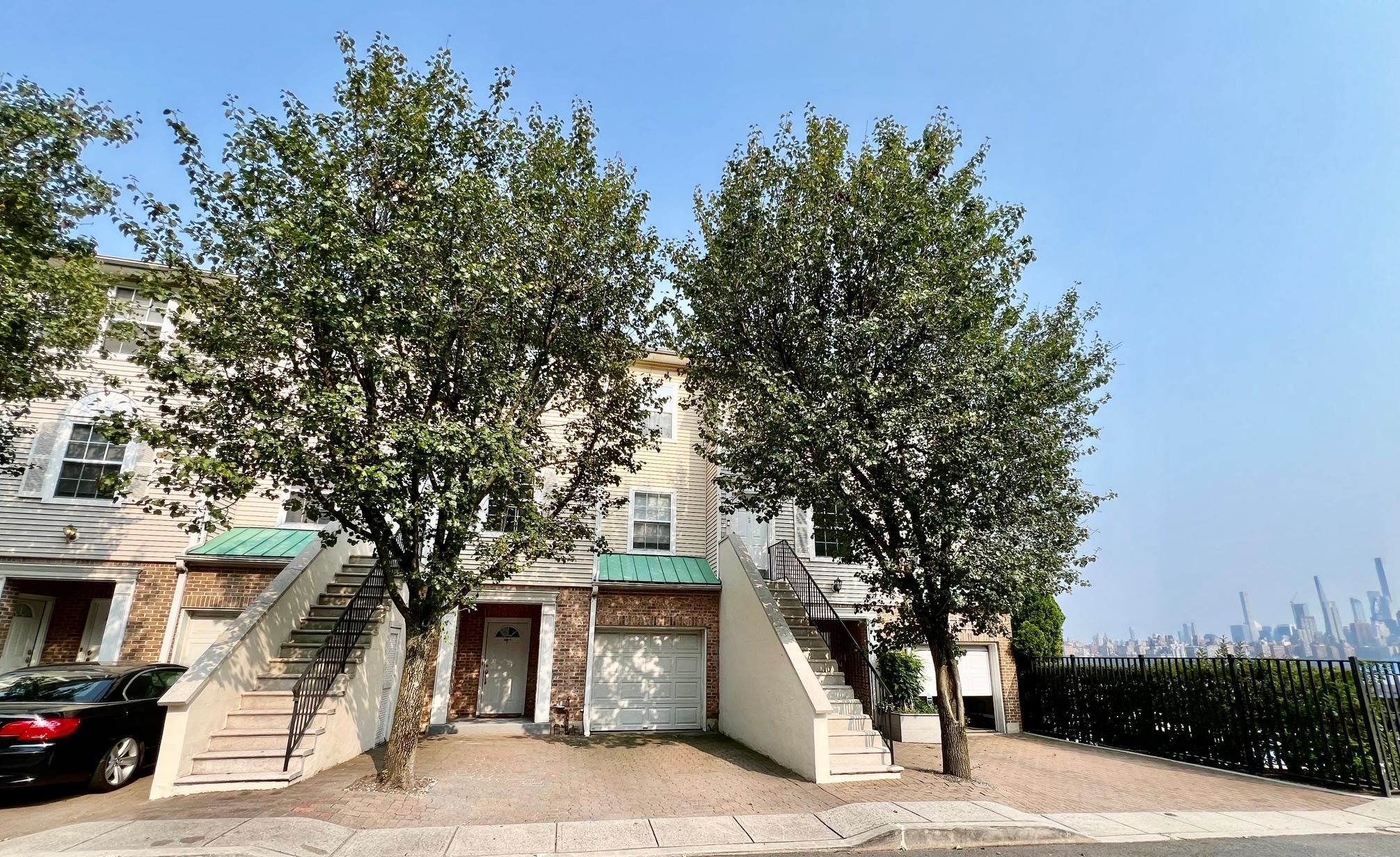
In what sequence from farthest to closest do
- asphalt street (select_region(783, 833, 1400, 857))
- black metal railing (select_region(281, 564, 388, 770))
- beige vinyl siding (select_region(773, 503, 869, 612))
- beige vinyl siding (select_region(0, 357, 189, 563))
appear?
beige vinyl siding (select_region(773, 503, 869, 612)) → beige vinyl siding (select_region(0, 357, 189, 563)) → black metal railing (select_region(281, 564, 388, 770)) → asphalt street (select_region(783, 833, 1400, 857))

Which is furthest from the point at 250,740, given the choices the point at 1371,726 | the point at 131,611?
the point at 1371,726

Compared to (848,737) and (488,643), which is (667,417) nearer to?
(488,643)

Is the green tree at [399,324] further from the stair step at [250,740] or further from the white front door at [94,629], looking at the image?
the white front door at [94,629]

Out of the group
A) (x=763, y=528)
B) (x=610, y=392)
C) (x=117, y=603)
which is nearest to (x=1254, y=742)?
(x=763, y=528)

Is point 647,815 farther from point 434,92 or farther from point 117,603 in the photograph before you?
point 117,603

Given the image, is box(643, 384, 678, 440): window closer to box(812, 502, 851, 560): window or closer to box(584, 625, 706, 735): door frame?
box(584, 625, 706, 735): door frame

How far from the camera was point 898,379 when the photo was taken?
9055 millimetres

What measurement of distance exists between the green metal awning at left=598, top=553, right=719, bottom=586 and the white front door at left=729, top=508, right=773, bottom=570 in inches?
38.8

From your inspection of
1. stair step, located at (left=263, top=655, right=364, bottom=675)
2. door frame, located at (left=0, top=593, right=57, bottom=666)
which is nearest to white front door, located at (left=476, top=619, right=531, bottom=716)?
stair step, located at (left=263, top=655, right=364, bottom=675)

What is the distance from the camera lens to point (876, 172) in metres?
9.66

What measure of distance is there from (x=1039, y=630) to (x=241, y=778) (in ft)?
49.7

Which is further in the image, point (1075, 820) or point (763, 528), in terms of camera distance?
point (763, 528)

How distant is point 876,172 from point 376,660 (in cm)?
1119

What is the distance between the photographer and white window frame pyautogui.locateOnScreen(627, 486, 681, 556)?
14492 millimetres
